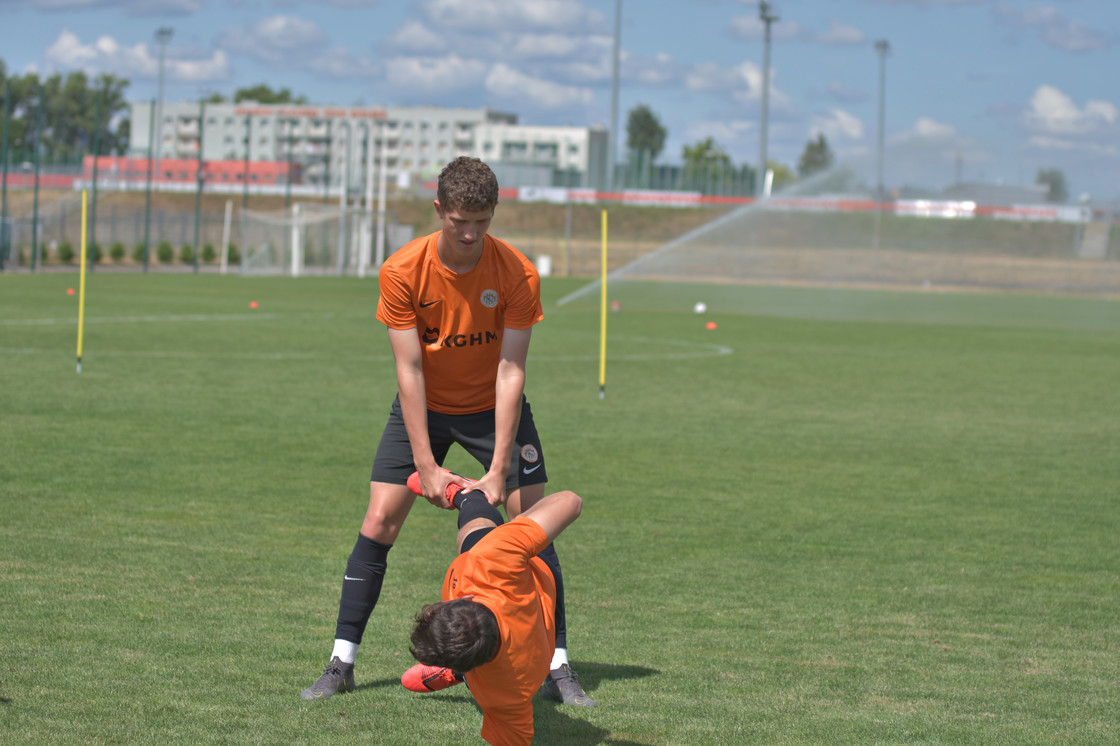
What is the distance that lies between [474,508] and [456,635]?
79 cm

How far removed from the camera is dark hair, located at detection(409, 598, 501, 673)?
11.0 ft

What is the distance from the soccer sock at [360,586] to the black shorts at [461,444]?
30cm

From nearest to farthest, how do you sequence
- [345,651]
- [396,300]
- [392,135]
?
1. [396,300]
2. [345,651]
3. [392,135]

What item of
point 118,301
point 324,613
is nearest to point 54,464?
point 324,613

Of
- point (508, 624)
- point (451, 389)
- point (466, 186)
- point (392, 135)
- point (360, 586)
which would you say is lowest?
point (360, 586)

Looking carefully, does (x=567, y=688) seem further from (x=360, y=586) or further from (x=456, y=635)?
(x=456, y=635)

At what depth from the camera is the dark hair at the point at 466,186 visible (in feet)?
13.0

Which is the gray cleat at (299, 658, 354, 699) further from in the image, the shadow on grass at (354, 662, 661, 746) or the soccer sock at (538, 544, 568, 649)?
the soccer sock at (538, 544, 568, 649)

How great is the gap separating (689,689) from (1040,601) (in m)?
2.62

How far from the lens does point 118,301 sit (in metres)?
28.8

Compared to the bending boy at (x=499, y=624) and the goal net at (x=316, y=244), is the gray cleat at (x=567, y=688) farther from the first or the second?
the goal net at (x=316, y=244)

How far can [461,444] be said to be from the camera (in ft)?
15.6

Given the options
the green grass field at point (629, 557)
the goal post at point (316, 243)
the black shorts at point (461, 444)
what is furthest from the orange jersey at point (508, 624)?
the goal post at point (316, 243)

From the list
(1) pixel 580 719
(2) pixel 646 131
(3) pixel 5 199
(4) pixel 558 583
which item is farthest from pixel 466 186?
(2) pixel 646 131
